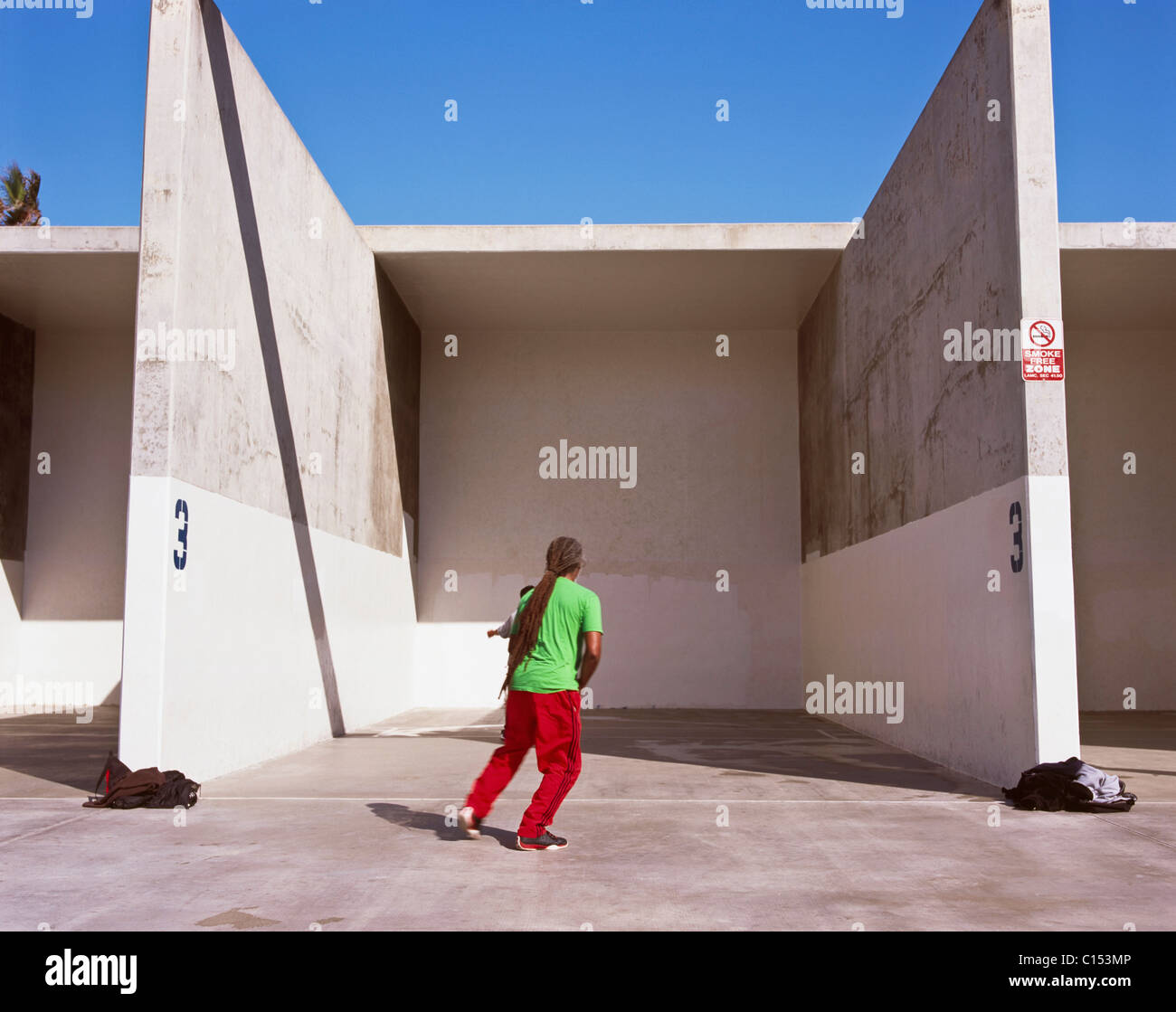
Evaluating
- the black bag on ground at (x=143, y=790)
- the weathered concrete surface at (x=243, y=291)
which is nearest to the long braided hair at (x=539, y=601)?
the black bag on ground at (x=143, y=790)

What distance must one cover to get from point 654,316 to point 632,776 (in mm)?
9062

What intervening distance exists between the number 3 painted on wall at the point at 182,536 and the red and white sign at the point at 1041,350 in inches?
217

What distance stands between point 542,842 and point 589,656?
946 millimetres

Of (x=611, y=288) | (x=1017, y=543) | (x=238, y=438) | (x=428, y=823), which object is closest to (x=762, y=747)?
(x=1017, y=543)

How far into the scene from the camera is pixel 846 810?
671cm

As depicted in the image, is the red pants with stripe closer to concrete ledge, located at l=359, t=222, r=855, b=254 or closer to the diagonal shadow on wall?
the diagonal shadow on wall

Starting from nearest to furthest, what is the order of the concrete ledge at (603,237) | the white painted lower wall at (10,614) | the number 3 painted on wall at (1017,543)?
the number 3 painted on wall at (1017,543) → the concrete ledge at (603,237) → the white painted lower wall at (10,614)

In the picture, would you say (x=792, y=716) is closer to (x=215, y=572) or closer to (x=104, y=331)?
(x=215, y=572)

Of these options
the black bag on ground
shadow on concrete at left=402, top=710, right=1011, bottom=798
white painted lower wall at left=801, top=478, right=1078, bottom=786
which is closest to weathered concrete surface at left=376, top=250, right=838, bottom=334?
white painted lower wall at left=801, top=478, right=1078, bottom=786

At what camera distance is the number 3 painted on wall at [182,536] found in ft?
23.5

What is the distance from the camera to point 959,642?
845 centimetres

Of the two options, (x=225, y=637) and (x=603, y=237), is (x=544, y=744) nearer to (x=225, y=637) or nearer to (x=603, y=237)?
(x=225, y=637)

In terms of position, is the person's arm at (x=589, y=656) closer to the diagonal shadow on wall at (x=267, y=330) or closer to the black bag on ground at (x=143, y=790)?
the black bag on ground at (x=143, y=790)

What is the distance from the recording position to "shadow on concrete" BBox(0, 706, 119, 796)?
25.4ft
